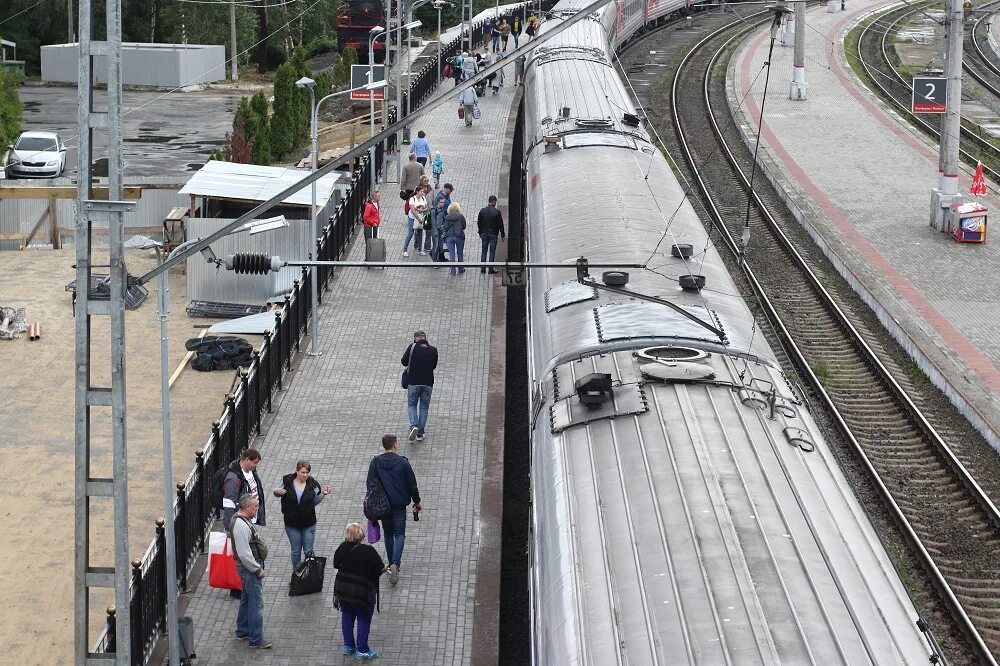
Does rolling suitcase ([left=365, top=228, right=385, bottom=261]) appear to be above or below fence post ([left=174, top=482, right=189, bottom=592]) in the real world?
above

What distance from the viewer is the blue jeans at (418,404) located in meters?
15.7

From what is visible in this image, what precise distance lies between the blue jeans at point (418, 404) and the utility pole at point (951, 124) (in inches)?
572

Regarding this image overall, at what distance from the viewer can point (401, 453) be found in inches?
618

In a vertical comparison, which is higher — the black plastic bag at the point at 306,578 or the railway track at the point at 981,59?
the railway track at the point at 981,59

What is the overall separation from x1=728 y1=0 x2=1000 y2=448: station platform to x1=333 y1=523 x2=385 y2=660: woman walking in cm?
857

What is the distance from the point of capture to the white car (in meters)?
38.5

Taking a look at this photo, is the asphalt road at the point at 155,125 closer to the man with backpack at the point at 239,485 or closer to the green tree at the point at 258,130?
the green tree at the point at 258,130

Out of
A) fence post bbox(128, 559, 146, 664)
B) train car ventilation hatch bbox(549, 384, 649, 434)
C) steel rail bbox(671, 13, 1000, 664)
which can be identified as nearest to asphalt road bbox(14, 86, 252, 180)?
steel rail bbox(671, 13, 1000, 664)

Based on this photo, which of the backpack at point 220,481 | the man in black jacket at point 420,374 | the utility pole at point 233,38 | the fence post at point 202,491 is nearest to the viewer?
the backpack at point 220,481

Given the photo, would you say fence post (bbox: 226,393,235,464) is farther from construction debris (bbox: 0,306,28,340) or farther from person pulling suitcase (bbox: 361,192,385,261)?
construction debris (bbox: 0,306,28,340)

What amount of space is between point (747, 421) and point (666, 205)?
6.80 m

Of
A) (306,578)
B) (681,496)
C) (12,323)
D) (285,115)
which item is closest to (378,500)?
(306,578)

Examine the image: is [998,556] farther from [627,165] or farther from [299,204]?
[299,204]

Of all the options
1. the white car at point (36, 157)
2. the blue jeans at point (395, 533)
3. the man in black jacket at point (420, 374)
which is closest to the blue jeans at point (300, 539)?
the blue jeans at point (395, 533)
